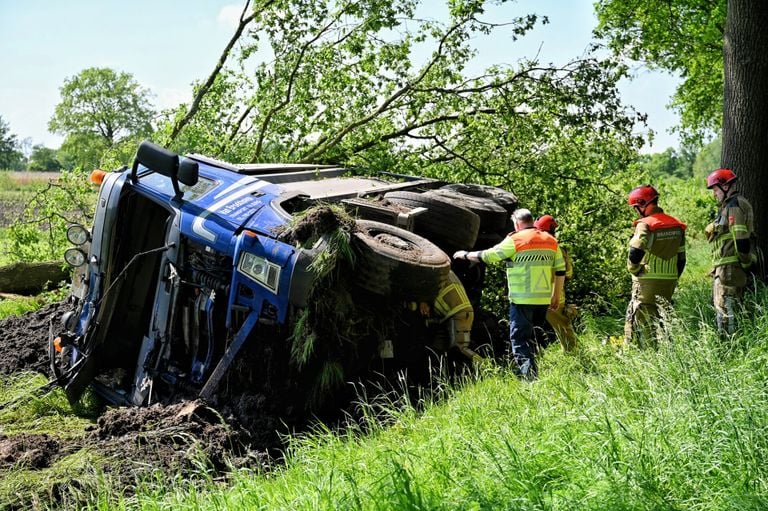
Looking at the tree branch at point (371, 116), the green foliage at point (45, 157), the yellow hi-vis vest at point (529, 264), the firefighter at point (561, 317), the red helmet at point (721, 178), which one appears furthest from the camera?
the green foliage at point (45, 157)

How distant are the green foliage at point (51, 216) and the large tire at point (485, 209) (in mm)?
5582

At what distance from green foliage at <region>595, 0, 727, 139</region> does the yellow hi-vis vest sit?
985cm

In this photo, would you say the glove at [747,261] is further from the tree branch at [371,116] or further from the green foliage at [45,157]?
the green foliage at [45,157]

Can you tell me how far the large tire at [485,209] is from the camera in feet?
23.9

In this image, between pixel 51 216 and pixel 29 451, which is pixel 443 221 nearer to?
pixel 29 451

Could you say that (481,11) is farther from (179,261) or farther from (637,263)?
(179,261)

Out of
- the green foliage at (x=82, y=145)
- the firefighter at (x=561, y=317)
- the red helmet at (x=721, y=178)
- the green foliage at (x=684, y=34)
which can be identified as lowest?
the firefighter at (x=561, y=317)

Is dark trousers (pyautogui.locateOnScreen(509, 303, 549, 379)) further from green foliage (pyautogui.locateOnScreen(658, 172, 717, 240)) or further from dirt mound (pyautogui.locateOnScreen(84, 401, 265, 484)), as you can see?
green foliage (pyautogui.locateOnScreen(658, 172, 717, 240))

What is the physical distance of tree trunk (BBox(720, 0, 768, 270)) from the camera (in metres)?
7.21

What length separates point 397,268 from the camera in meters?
5.45

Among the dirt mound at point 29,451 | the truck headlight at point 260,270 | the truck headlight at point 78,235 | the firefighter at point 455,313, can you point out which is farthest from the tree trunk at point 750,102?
the dirt mound at point 29,451

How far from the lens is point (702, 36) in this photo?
18.7 m

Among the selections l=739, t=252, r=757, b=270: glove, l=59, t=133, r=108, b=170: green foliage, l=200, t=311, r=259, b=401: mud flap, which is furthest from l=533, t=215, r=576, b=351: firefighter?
l=59, t=133, r=108, b=170: green foliage

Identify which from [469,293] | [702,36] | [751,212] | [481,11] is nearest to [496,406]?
[469,293]
